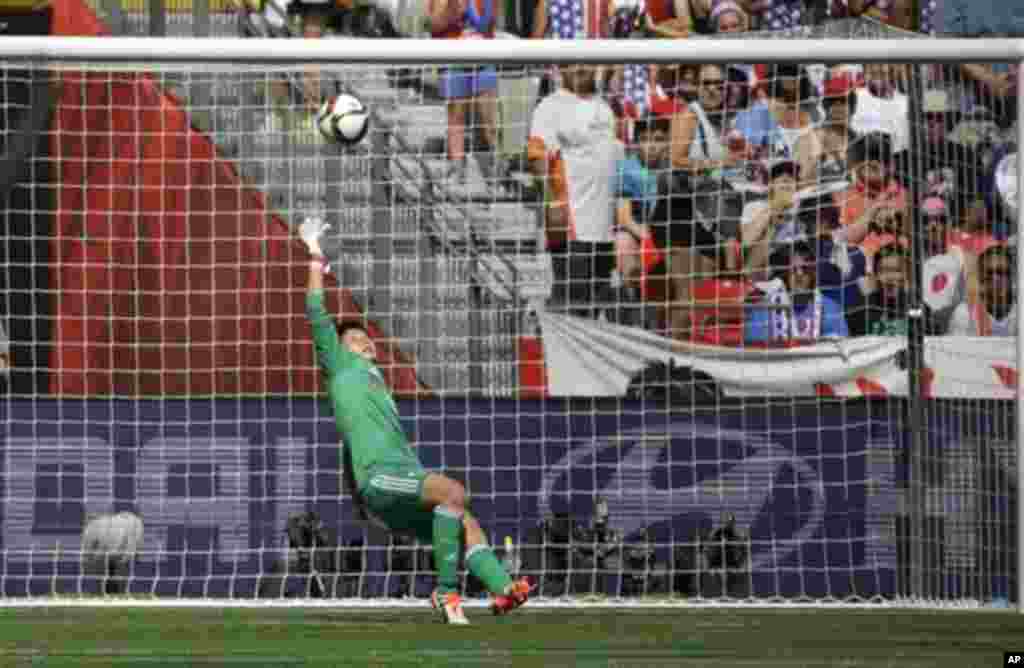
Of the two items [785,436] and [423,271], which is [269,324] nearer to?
[423,271]

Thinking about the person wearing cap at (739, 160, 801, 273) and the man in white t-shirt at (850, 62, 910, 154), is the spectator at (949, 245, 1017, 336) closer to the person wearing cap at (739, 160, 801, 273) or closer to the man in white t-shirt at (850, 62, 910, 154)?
the man in white t-shirt at (850, 62, 910, 154)

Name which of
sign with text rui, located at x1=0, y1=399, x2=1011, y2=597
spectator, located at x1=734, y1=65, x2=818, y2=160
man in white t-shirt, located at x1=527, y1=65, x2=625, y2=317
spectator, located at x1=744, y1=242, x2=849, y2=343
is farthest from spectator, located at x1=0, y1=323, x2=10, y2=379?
Result: spectator, located at x1=734, y1=65, x2=818, y2=160

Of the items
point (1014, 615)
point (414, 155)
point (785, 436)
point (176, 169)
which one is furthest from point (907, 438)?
point (176, 169)

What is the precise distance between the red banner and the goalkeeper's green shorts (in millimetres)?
3910

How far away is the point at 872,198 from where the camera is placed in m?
14.4

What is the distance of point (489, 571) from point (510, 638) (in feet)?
3.56

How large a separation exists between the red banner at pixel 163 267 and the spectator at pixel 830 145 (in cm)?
298

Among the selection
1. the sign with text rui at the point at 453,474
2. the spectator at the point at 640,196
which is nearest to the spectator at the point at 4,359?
the sign with text rui at the point at 453,474

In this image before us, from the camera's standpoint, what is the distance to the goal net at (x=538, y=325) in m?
13.7

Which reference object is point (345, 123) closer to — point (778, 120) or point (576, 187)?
point (576, 187)

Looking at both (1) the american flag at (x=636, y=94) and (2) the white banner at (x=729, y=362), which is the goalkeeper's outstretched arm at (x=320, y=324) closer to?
(2) the white banner at (x=729, y=362)

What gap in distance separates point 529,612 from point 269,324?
3.88 meters

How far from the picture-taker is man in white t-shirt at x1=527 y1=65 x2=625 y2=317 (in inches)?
583

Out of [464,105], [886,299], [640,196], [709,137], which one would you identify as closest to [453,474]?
[640,196]
